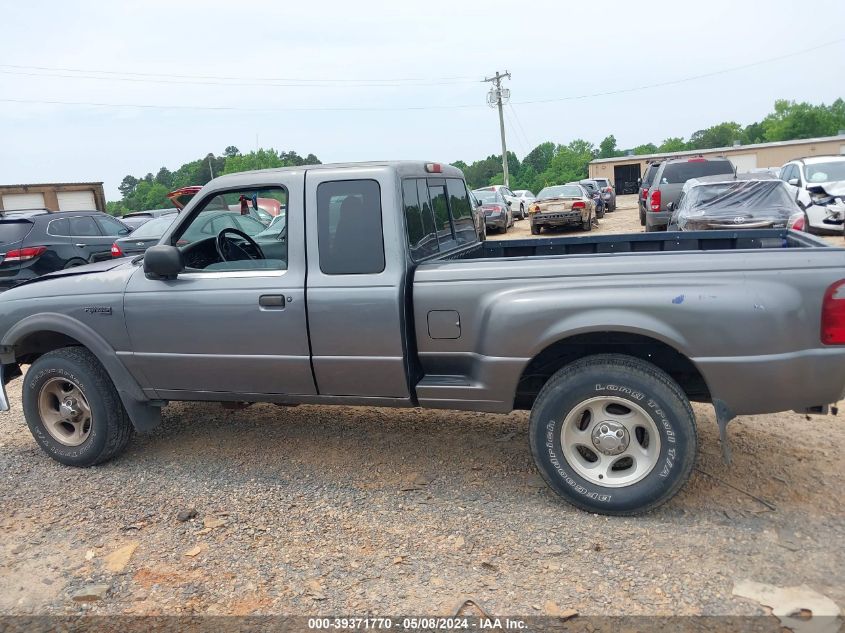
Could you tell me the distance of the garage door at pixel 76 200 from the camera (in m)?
33.2

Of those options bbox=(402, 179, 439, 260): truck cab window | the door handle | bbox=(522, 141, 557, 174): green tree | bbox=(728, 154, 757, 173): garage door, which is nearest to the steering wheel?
the door handle

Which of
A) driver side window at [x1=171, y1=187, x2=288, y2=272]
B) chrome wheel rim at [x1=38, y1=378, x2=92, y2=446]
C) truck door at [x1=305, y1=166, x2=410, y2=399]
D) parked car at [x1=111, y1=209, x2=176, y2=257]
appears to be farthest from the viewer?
parked car at [x1=111, y1=209, x2=176, y2=257]

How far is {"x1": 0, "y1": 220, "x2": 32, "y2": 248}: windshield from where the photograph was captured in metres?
10.9

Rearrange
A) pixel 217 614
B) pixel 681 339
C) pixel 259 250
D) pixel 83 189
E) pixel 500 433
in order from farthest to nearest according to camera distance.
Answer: pixel 83 189 < pixel 500 433 < pixel 259 250 < pixel 681 339 < pixel 217 614

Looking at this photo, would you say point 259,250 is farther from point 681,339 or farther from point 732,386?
point 732,386

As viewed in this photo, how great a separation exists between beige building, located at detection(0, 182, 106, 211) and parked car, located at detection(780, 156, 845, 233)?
30787 mm

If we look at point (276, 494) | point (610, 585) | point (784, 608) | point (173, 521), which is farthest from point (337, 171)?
point (784, 608)

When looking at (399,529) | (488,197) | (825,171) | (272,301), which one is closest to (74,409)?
(272,301)

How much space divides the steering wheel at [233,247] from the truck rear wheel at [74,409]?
1.15m

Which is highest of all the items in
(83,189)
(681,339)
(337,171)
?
(83,189)

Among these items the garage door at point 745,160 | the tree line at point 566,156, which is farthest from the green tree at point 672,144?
the garage door at point 745,160

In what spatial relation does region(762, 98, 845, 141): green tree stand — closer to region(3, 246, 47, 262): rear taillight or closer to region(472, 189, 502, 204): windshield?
region(472, 189, 502, 204): windshield

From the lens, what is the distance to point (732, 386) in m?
3.24

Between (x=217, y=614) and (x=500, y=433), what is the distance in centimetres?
239
